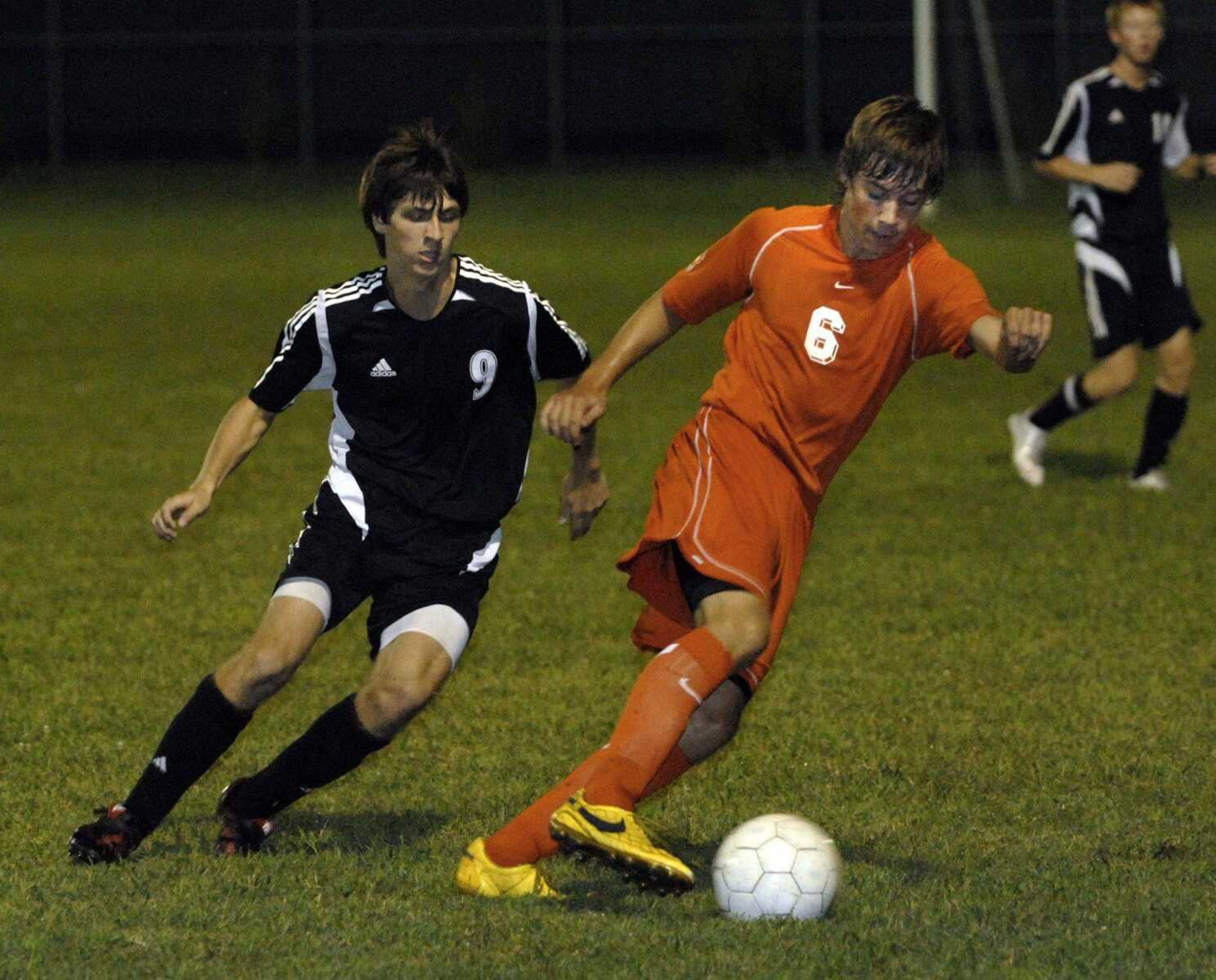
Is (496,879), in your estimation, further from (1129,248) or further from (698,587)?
(1129,248)

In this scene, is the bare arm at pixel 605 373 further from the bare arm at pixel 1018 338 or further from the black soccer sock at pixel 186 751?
the black soccer sock at pixel 186 751

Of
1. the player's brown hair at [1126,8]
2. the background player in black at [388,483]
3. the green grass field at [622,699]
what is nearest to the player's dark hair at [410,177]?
the background player in black at [388,483]

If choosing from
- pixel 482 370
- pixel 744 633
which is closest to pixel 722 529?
pixel 744 633

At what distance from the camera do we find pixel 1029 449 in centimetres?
985

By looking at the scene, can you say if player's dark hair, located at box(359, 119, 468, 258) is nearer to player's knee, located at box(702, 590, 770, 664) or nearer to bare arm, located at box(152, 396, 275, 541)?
bare arm, located at box(152, 396, 275, 541)

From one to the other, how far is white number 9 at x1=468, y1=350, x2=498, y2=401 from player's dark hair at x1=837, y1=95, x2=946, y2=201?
32.7 inches

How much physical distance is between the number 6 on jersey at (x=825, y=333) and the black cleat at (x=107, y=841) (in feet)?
5.66

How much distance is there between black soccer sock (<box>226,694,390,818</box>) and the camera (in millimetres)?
4535

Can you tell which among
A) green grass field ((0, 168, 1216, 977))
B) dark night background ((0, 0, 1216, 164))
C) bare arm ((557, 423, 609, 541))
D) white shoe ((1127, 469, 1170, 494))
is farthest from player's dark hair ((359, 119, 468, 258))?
dark night background ((0, 0, 1216, 164))

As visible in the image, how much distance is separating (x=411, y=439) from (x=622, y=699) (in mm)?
1719

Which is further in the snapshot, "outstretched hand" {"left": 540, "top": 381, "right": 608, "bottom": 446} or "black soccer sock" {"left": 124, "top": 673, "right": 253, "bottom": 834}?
"black soccer sock" {"left": 124, "top": 673, "right": 253, "bottom": 834}

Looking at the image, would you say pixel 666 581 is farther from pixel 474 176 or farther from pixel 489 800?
pixel 474 176

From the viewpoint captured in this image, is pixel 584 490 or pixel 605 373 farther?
pixel 584 490

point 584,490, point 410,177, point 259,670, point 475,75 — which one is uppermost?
point 410,177
